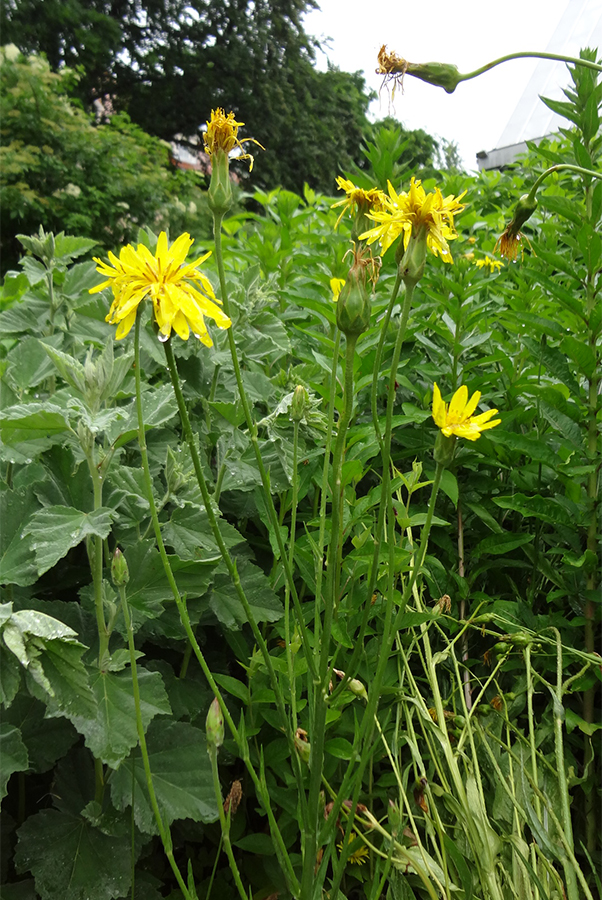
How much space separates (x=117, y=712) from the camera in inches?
30.8

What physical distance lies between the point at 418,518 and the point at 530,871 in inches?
18.2

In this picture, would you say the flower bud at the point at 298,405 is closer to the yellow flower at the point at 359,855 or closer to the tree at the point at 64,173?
the yellow flower at the point at 359,855

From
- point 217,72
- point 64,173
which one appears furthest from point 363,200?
point 217,72

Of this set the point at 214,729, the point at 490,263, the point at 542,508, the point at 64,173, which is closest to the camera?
the point at 214,729

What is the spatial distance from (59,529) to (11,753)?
25 centimetres

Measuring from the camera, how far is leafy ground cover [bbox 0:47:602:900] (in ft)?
2.24

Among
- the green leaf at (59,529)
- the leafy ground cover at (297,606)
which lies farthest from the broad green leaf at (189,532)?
the green leaf at (59,529)

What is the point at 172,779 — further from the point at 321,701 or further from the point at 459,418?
the point at 459,418

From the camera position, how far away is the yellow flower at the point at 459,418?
0.68m

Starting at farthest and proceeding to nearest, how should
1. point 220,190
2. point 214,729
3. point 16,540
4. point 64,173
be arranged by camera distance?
point 64,173
point 16,540
point 220,190
point 214,729

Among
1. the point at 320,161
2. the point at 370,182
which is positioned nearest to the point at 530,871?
the point at 370,182

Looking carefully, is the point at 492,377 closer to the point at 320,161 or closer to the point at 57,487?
the point at 57,487

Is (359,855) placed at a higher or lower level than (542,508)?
lower

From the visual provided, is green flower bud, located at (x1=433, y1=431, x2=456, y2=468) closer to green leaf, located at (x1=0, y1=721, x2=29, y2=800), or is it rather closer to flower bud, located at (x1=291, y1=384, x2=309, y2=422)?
flower bud, located at (x1=291, y1=384, x2=309, y2=422)
